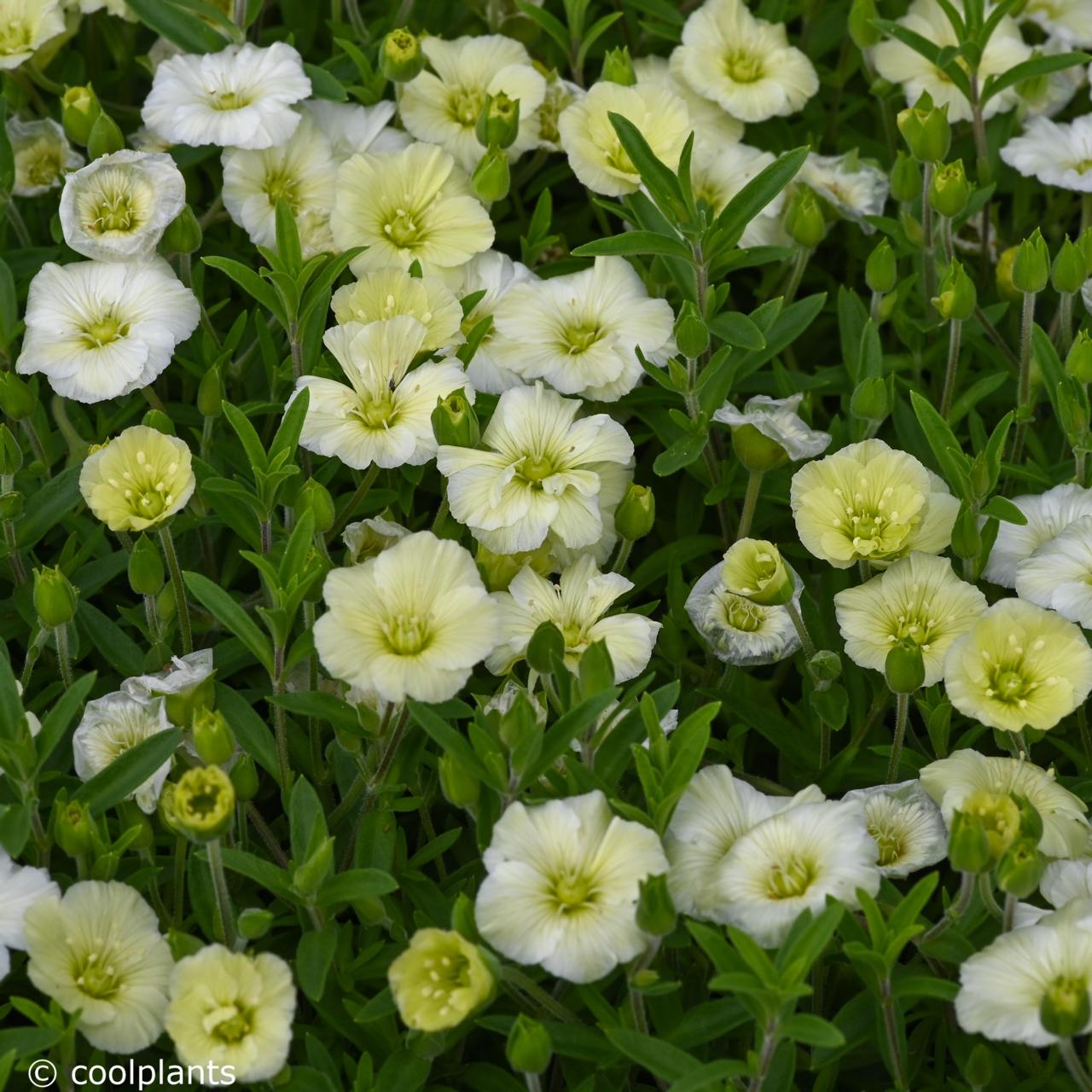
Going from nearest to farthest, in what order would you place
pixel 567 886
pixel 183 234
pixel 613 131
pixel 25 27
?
pixel 567 886
pixel 183 234
pixel 613 131
pixel 25 27

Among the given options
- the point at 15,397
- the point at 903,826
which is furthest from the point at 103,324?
the point at 903,826

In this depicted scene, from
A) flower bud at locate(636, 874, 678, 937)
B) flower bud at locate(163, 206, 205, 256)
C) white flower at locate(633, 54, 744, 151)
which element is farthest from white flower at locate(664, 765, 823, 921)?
white flower at locate(633, 54, 744, 151)

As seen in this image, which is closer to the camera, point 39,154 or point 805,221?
point 805,221

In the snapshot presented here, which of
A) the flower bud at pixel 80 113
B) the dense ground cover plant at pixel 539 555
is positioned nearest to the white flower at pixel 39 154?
the dense ground cover plant at pixel 539 555

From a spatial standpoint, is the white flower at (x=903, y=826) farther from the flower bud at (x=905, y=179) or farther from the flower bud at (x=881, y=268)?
the flower bud at (x=905, y=179)

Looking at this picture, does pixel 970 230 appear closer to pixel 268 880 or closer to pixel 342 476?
pixel 342 476

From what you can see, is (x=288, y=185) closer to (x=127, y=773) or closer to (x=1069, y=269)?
(x=127, y=773)

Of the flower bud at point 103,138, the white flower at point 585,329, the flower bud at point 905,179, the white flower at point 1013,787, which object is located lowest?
the white flower at point 1013,787
